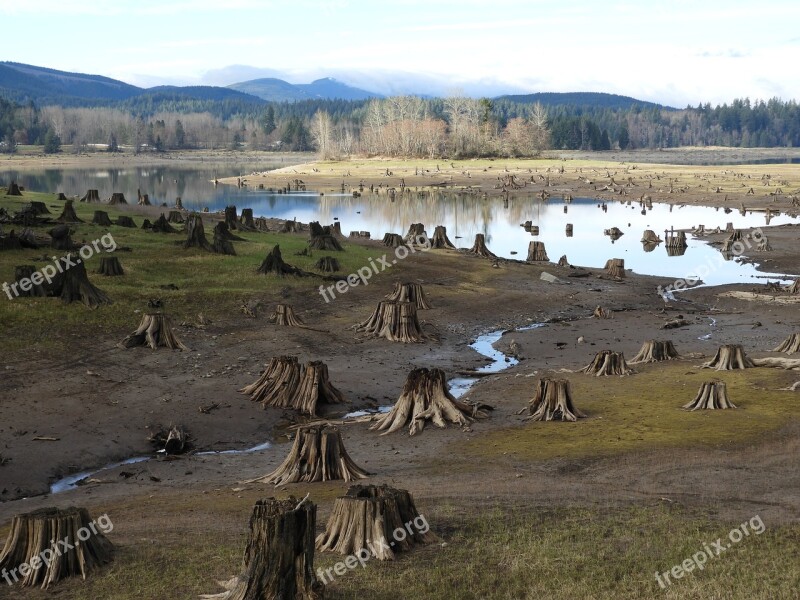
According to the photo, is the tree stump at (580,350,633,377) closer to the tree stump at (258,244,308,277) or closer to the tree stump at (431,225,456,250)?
the tree stump at (258,244,308,277)

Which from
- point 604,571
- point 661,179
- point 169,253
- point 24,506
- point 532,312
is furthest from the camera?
point 661,179

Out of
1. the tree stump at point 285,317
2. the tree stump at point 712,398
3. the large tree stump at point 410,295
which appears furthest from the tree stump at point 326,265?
the tree stump at point 712,398

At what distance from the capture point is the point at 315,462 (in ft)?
56.7

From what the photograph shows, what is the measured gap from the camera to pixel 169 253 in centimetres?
4041

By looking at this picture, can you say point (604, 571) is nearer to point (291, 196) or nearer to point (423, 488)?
point (423, 488)

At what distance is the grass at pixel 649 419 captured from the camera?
19422 millimetres

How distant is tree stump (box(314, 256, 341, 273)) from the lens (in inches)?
1601

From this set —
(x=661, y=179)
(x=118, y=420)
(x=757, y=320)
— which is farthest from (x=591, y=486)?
(x=661, y=179)

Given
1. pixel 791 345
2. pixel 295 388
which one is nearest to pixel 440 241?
pixel 791 345

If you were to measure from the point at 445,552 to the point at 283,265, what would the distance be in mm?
26618

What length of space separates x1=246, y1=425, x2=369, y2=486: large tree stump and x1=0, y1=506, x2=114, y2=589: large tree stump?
470 centimetres

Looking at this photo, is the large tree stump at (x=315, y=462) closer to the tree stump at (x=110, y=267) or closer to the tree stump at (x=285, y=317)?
the tree stump at (x=285, y=317)

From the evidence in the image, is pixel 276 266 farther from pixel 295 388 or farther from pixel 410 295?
pixel 295 388

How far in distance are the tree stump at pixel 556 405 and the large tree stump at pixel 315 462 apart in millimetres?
6162
